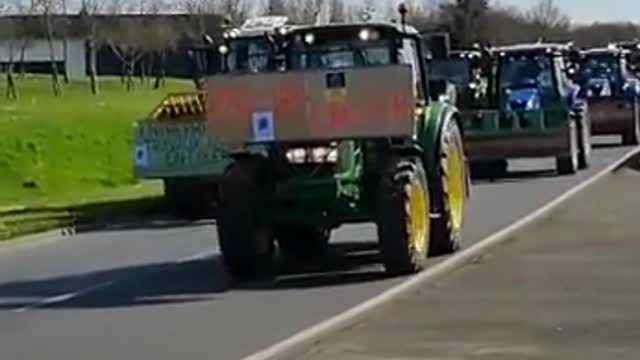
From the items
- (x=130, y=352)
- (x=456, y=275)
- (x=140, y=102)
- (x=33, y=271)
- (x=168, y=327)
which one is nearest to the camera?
(x=130, y=352)

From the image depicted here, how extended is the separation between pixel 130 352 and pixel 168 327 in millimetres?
1720

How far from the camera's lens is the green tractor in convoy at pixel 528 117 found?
40656mm

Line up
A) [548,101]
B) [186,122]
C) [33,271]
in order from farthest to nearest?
1. [548,101]
2. [186,122]
3. [33,271]

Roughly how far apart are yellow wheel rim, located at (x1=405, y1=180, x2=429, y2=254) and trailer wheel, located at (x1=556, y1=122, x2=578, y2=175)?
18233 millimetres

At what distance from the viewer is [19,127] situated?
55.0 m

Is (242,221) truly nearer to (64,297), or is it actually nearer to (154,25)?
(64,297)

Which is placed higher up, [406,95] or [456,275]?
[406,95]

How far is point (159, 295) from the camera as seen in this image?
2019 cm

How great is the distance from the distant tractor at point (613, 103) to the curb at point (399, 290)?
19588 millimetres

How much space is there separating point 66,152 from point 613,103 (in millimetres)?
14063

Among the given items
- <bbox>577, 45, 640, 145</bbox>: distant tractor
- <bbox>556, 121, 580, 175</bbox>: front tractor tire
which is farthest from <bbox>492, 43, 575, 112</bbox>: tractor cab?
<bbox>577, 45, 640, 145</bbox>: distant tractor

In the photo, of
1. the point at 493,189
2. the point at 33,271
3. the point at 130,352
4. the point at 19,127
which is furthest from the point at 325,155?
the point at 19,127

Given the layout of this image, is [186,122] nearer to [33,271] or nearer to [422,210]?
[33,271]

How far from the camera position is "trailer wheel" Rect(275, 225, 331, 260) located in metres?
23.5
